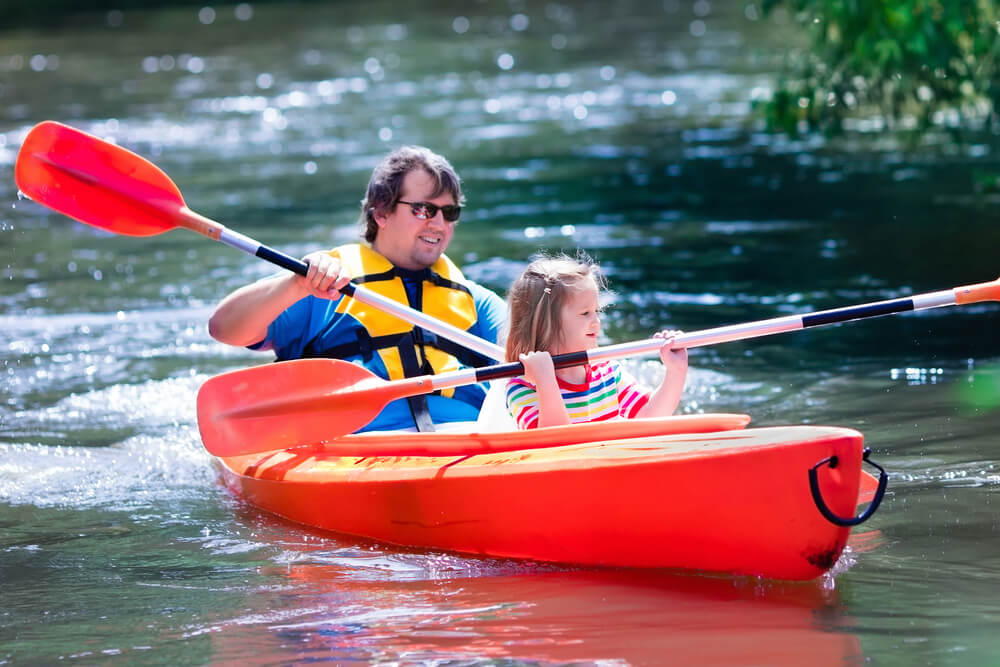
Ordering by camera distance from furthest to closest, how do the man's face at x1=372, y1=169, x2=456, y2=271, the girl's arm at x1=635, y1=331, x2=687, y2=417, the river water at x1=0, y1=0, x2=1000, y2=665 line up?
the man's face at x1=372, y1=169, x2=456, y2=271 < the girl's arm at x1=635, y1=331, x2=687, y2=417 < the river water at x1=0, y1=0, x2=1000, y2=665

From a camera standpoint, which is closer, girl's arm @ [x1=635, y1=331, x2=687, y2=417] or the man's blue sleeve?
girl's arm @ [x1=635, y1=331, x2=687, y2=417]

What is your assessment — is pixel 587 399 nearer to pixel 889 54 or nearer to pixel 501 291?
pixel 501 291

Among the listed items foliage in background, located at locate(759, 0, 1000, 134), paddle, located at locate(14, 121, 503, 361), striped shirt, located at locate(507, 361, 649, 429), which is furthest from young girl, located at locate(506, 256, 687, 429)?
foliage in background, located at locate(759, 0, 1000, 134)

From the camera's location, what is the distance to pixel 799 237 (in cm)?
833

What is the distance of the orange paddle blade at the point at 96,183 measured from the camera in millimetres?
4469

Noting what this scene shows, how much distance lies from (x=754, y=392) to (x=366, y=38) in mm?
18930

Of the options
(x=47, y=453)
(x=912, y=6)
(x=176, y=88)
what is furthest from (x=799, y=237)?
(x=176, y=88)

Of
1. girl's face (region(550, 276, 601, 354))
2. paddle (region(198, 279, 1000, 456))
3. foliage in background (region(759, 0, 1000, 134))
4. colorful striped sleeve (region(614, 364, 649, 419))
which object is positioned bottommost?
colorful striped sleeve (region(614, 364, 649, 419))

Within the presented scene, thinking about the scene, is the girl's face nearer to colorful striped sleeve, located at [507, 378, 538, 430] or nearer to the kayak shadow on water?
colorful striped sleeve, located at [507, 378, 538, 430]

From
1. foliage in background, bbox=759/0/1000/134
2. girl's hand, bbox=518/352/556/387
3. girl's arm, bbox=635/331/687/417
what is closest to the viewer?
girl's hand, bbox=518/352/556/387

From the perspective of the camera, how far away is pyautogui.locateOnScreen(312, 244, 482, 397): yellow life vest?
4383 mm

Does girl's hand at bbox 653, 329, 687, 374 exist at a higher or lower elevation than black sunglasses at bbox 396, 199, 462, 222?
lower

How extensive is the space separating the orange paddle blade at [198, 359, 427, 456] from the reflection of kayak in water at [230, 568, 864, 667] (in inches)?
21.1

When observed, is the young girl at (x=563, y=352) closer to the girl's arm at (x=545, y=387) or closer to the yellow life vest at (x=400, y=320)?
the girl's arm at (x=545, y=387)
